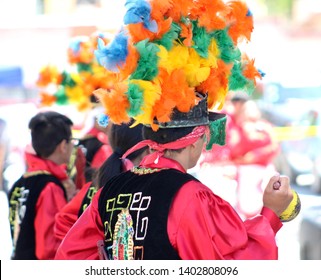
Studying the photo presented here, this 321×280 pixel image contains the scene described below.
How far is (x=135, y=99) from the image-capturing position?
3104 mm

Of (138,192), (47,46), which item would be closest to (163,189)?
(138,192)

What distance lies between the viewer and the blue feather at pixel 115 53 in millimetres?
3111

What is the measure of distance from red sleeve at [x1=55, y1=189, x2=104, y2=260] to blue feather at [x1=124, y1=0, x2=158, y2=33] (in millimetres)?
697

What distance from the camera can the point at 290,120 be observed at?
13.6 meters

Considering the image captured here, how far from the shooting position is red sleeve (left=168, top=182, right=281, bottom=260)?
2.93 metres

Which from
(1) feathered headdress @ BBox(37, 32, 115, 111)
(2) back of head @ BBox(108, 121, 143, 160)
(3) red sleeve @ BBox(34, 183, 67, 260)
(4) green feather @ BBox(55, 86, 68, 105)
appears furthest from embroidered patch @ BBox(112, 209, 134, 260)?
(4) green feather @ BBox(55, 86, 68, 105)

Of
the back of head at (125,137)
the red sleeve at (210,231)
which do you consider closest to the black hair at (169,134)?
the red sleeve at (210,231)

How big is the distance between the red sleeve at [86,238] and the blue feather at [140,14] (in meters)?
0.70

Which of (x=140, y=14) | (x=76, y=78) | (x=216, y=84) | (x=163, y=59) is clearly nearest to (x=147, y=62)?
(x=163, y=59)

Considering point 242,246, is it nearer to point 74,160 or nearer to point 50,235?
point 50,235

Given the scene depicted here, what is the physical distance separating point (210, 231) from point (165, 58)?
68cm

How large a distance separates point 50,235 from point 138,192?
170 cm

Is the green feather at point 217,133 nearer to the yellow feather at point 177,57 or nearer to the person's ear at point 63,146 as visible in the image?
the yellow feather at point 177,57

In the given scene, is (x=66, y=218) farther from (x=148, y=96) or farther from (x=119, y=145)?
(x=148, y=96)
